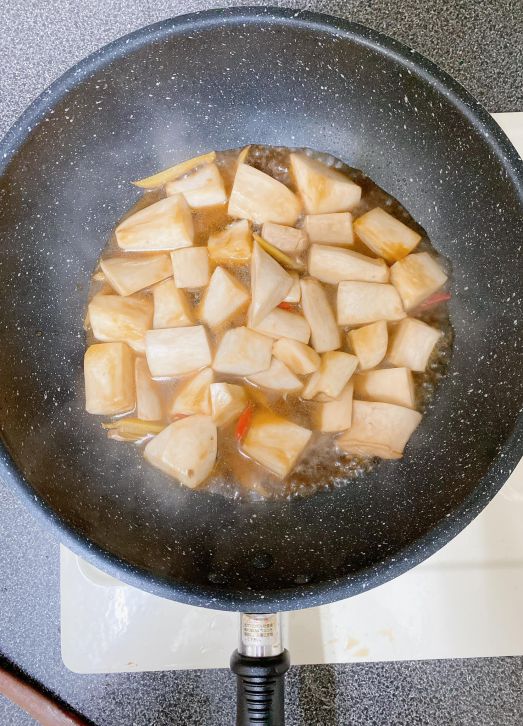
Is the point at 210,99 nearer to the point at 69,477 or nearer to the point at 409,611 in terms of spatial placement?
the point at 69,477

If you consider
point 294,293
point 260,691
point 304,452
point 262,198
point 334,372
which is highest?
point 262,198

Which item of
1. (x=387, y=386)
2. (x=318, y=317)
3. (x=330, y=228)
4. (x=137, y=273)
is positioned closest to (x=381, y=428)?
(x=387, y=386)

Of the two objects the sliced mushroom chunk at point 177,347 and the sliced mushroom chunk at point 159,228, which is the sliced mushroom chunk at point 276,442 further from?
the sliced mushroom chunk at point 159,228

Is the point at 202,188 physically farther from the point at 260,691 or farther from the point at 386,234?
the point at 260,691

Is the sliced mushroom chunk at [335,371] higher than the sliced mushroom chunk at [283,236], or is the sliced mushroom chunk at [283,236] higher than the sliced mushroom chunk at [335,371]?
the sliced mushroom chunk at [283,236]

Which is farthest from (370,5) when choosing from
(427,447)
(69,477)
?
(69,477)

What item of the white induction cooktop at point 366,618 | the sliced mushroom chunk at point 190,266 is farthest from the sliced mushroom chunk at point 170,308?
the white induction cooktop at point 366,618
